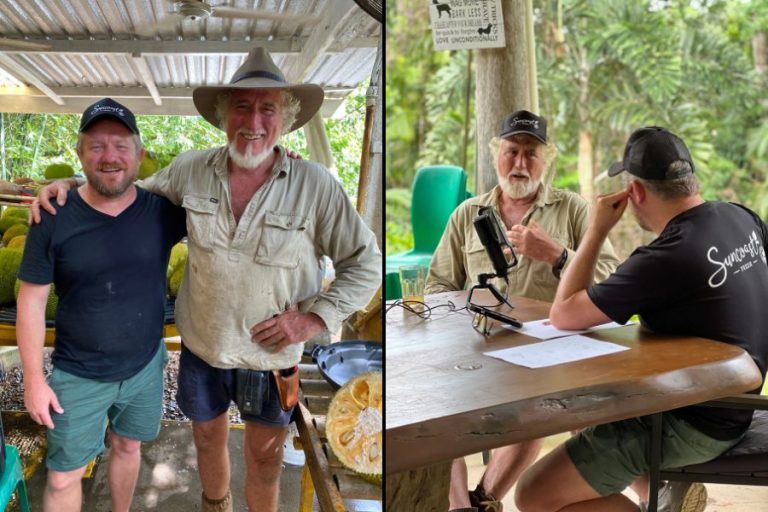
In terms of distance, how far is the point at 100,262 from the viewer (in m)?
0.61

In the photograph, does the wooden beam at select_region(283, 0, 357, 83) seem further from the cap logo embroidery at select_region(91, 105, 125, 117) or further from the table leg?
the table leg

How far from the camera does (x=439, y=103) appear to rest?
16.9 ft

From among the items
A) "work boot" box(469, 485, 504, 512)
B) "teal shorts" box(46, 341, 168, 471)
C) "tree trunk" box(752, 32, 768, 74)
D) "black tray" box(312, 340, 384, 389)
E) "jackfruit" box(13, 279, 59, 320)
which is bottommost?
"work boot" box(469, 485, 504, 512)

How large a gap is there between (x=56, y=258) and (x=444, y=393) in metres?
0.71

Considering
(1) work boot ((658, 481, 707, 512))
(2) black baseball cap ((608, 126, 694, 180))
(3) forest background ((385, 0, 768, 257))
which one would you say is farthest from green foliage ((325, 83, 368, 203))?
(3) forest background ((385, 0, 768, 257))

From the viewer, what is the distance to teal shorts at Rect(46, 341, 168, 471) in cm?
63

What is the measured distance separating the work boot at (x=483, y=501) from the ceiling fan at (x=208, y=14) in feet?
5.47

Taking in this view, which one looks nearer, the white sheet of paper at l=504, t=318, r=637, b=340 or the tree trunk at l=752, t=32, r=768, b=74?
the white sheet of paper at l=504, t=318, r=637, b=340

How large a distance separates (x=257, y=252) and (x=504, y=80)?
225 cm

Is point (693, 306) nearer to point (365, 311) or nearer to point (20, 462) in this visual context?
point (365, 311)

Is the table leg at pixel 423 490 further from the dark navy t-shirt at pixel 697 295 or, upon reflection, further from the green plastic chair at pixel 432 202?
the green plastic chair at pixel 432 202

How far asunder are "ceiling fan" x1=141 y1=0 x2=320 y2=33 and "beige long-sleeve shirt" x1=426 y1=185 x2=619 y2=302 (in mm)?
1858

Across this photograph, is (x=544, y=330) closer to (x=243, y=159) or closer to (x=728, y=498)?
(x=728, y=498)

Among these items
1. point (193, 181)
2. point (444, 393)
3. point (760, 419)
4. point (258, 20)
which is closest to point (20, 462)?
point (193, 181)
